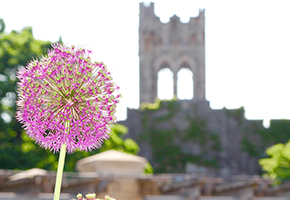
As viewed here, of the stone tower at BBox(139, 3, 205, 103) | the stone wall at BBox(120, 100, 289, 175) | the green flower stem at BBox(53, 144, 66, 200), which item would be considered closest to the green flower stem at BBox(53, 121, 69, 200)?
the green flower stem at BBox(53, 144, 66, 200)

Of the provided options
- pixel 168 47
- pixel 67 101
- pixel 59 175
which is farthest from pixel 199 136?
pixel 59 175

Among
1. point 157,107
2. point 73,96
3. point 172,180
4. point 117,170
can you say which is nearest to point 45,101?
point 73,96

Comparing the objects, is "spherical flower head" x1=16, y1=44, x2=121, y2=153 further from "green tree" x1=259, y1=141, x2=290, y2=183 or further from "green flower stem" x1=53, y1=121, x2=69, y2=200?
"green tree" x1=259, y1=141, x2=290, y2=183

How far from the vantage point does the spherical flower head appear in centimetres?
338

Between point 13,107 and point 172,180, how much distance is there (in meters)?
9.92

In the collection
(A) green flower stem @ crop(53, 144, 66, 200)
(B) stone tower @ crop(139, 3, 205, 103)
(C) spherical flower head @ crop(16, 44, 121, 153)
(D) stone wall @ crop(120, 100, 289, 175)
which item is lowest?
(A) green flower stem @ crop(53, 144, 66, 200)

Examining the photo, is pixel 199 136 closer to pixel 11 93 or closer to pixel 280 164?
pixel 280 164

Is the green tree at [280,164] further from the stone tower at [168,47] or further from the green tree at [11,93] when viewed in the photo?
the stone tower at [168,47]

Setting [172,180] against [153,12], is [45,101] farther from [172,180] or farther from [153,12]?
[153,12]

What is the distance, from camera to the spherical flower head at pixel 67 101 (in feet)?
11.1

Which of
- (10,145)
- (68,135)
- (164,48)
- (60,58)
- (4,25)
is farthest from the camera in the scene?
(164,48)

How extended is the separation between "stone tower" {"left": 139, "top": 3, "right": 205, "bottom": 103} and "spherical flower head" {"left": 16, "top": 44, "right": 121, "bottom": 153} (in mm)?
41198

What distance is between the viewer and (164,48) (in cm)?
4541

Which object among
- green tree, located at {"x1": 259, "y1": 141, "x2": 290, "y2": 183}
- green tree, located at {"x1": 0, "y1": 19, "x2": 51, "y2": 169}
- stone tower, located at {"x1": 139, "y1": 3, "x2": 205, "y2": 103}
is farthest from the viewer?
stone tower, located at {"x1": 139, "y1": 3, "x2": 205, "y2": 103}
